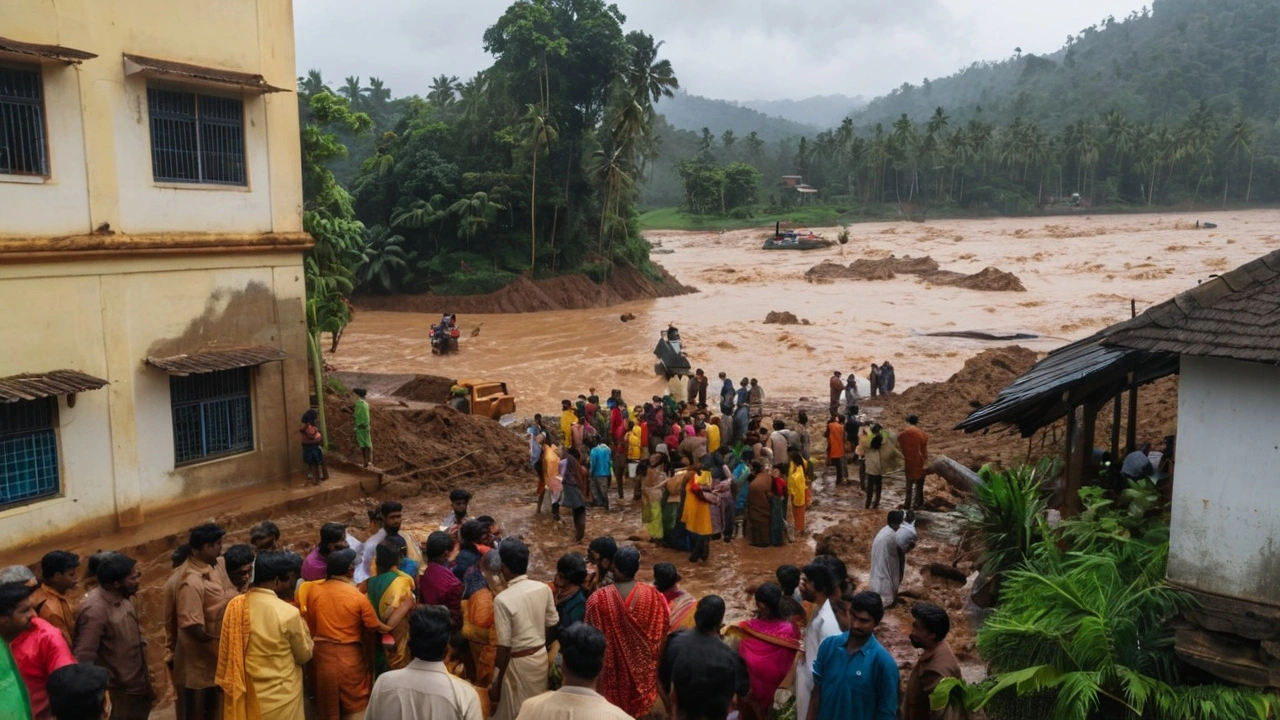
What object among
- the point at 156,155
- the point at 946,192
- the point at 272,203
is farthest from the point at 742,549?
the point at 946,192

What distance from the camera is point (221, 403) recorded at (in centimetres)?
1224

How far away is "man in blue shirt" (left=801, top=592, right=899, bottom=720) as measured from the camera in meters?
4.43

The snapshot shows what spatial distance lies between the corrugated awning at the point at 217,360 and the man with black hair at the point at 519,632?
7.81 meters

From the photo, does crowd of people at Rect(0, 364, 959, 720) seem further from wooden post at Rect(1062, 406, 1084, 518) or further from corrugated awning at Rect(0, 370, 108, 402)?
corrugated awning at Rect(0, 370, 108, 402)

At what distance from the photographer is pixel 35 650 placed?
449 cm

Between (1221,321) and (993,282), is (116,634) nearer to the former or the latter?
(1221,321)

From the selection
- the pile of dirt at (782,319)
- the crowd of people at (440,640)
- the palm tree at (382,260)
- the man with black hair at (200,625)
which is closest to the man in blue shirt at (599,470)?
the crowd of people at (440,640)

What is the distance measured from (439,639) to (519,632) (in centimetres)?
110

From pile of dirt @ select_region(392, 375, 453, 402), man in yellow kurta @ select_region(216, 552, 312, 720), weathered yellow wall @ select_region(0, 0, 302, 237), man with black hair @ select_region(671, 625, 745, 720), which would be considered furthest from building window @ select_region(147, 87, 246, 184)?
man with black hair @ select_region(671, 625, 745, 720)

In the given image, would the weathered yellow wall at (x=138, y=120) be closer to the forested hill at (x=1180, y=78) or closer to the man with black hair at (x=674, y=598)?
the man with black hair at (x=674, y=598)

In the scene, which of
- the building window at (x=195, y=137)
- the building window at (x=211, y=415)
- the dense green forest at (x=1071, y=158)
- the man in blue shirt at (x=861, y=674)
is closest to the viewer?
the man in blue shirt at (x=861, y=674)

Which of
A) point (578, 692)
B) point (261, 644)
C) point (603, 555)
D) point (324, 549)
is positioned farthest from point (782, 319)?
point (578, 692)

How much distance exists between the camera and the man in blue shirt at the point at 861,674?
4.43 m

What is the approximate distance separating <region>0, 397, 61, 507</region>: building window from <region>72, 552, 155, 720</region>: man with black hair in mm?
5964
